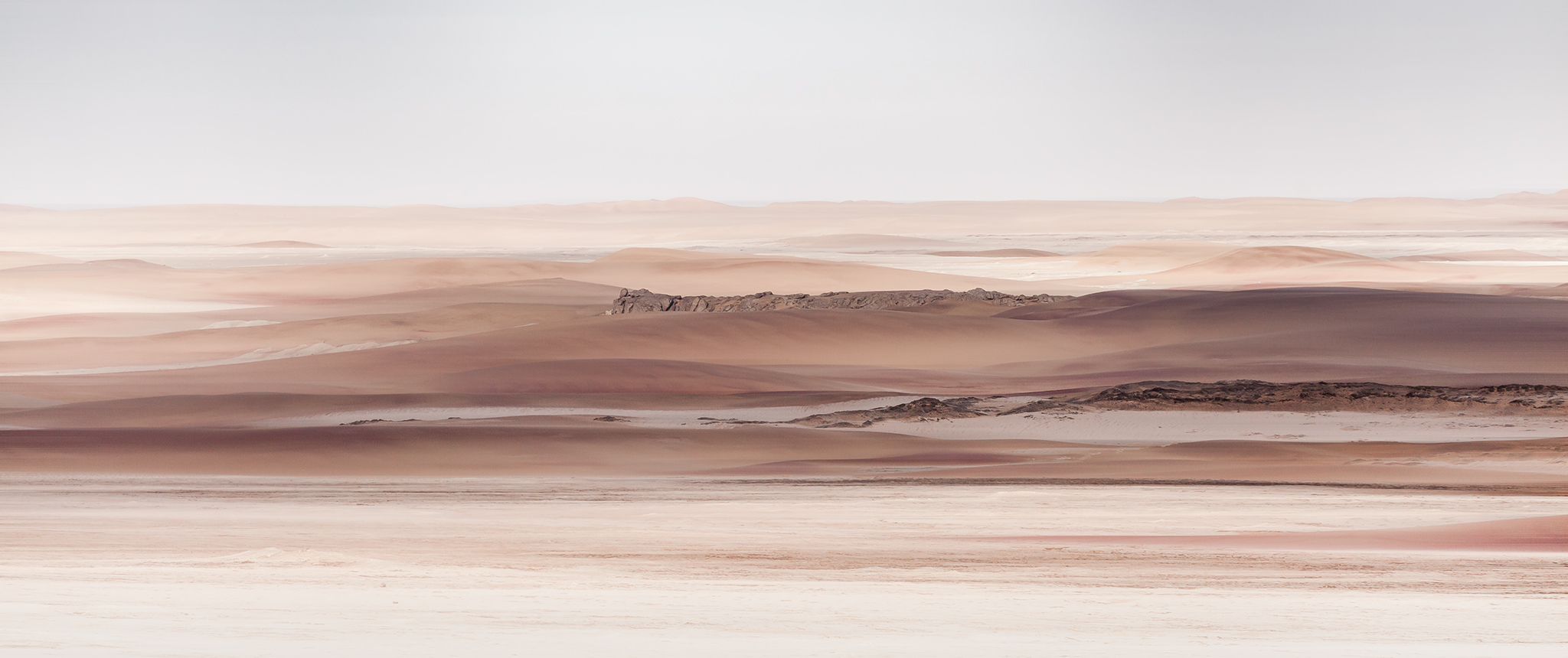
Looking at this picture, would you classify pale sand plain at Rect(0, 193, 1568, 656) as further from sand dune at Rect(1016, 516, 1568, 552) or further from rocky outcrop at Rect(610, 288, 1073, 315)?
rocky outcrop at Rect(610, 288, 1073, 315)

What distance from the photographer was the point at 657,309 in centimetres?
3419

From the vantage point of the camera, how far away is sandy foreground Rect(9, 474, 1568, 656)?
5508mm

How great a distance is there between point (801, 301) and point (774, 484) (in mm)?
23643

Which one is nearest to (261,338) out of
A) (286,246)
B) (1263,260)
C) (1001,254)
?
(1263,260)

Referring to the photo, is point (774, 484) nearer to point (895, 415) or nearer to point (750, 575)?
point (750, 575)

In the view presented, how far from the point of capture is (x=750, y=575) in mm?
7320

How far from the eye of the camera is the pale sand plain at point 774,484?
5.90m

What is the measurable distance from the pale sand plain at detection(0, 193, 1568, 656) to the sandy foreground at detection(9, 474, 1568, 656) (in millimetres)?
35

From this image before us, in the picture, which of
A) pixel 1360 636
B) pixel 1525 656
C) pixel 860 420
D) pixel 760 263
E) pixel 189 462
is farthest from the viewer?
pixel 760 263

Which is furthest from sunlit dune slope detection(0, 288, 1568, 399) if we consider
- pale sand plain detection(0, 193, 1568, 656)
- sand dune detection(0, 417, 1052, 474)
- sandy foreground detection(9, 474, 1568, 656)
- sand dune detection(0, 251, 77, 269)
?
sand dune detection(0, 251, 77, 269)

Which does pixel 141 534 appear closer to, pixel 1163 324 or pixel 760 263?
pixel 1163 324

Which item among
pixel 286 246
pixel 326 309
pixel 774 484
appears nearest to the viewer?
pixel 774 484

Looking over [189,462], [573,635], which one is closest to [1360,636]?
[573,635]

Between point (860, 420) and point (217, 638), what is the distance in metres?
12.1
